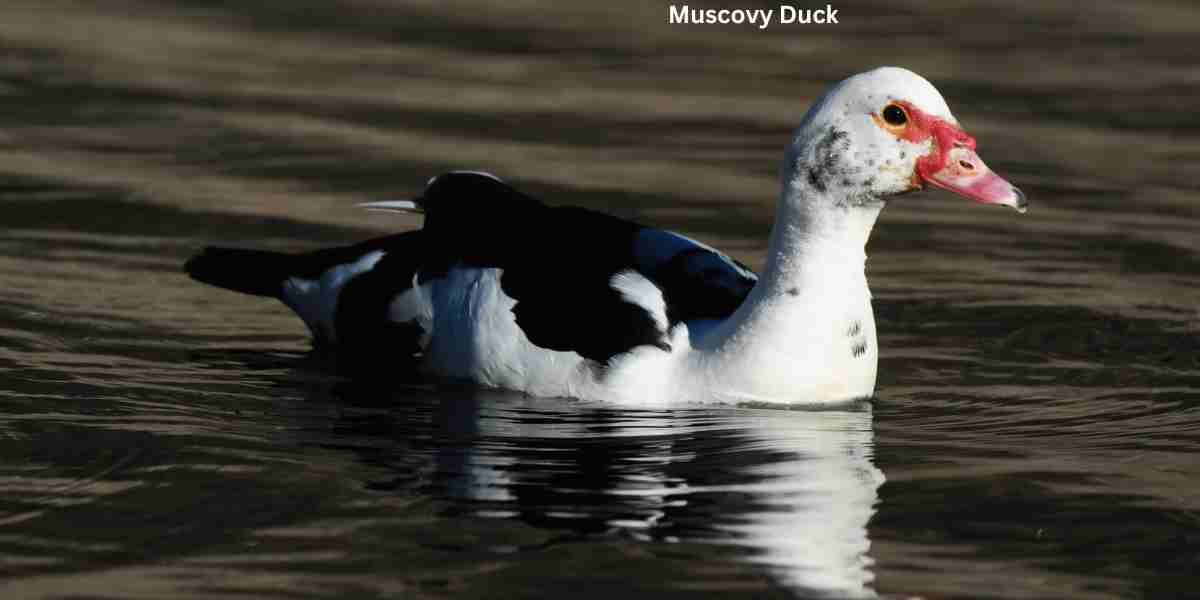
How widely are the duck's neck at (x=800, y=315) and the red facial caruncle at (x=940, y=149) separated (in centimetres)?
28

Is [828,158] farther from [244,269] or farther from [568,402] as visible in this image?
[244,269]

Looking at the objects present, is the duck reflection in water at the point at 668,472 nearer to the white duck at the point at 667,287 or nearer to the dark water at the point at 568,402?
the dark water at the point at 568,402

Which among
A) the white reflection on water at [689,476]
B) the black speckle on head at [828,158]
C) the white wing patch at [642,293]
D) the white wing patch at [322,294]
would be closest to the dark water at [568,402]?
the white reflection on water at [689,476]

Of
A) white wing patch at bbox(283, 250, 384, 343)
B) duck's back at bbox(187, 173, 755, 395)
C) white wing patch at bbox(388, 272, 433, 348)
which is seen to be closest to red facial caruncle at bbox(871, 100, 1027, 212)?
duck's back at bbox(187, 173, 755, 395)

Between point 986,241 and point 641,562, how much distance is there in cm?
553

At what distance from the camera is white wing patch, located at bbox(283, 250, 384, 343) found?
31.3 ft

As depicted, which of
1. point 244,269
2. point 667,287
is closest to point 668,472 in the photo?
point 667,287

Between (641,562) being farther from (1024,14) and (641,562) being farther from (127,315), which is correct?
(1024,14)

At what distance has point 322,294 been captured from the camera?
380 inches

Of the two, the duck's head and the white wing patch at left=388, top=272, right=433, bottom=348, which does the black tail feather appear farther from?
the duck's head

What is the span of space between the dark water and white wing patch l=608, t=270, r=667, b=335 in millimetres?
360

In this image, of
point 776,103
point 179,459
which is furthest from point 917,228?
point 179,459

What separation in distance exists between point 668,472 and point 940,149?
4.96 feet

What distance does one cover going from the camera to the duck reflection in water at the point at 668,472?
6.84 metres
